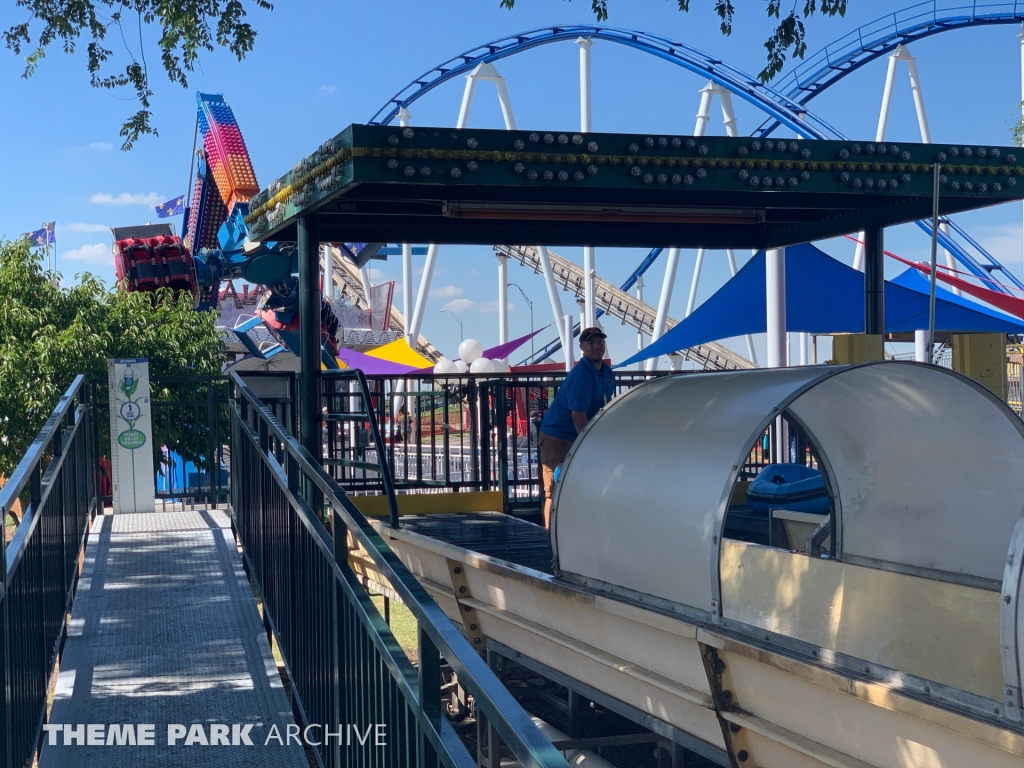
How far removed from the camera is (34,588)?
4.18m

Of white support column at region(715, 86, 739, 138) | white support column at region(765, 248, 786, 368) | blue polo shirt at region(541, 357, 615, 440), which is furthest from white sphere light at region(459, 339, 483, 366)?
blue polo shirt at region(541, 357, 615, 440)

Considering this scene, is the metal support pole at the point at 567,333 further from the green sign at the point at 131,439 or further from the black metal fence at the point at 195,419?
the green sign at the point at 131,439

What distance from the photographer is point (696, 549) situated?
16.1 feet

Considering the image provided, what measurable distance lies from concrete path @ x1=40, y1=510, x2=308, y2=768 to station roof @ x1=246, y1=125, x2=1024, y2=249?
2.78 m

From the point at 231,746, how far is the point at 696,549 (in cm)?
228

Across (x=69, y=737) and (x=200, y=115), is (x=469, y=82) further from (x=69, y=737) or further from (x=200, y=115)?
(x=69, y=737)

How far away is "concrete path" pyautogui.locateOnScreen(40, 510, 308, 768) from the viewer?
14.8 ft

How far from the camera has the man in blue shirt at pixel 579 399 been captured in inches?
314

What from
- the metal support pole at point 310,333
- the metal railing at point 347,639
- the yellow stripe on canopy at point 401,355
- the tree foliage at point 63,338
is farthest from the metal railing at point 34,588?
the yellow stripe on canopy at point 401,355

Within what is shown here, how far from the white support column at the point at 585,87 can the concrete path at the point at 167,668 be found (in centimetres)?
2222

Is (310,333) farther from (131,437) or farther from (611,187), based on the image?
(131,437)

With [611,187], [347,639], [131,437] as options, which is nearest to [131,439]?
[131,437]

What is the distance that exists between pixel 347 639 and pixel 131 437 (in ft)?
24.6

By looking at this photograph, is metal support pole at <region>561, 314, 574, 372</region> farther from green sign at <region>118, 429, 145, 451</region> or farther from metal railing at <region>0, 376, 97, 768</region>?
metal railing at <region>0, 376, 97, 768</region>
